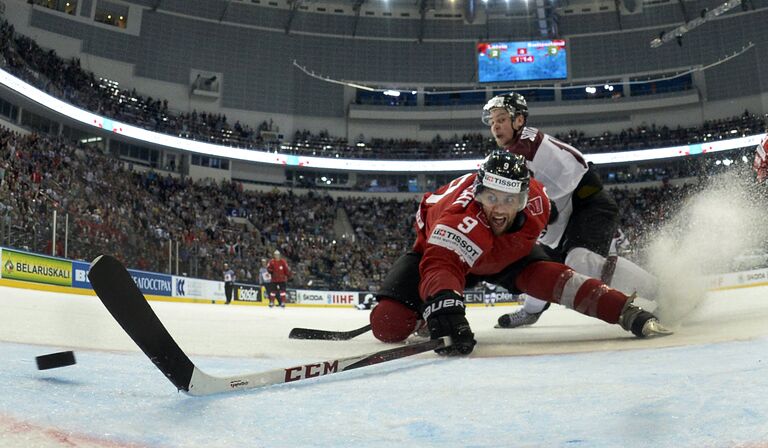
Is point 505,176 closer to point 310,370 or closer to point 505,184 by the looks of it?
point 505,184

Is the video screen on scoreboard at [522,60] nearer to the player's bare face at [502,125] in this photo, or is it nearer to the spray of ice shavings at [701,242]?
the spray of ice shavings at [701,242]

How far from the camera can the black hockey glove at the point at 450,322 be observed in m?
2.54

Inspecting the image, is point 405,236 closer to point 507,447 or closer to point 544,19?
point 544,19

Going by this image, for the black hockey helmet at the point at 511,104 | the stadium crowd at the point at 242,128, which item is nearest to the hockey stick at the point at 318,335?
the black hockey helmet at the point at 511,104

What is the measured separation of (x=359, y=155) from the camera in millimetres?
30859

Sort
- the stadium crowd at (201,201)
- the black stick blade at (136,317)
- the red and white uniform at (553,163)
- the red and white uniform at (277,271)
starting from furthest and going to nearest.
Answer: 1. the red and white uniform at (277,271)
2. the stadium crowd at (201,201)
3. the red and white uniform at (553,163)
4. the black stick blade at (136,317)

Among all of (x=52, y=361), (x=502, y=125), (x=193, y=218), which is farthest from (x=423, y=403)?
(x=193, y=218)

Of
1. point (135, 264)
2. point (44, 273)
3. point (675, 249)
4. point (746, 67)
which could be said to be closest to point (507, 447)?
→ point (675, 249)

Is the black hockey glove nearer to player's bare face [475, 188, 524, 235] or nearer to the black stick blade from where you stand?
player's bare face [475, 188, 524, 235]

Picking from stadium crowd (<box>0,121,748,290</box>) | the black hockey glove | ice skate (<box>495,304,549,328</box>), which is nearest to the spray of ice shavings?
ice skate (<box>495,304,549,328</box>)

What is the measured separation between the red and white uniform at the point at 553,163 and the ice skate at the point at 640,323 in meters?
→ 1.46

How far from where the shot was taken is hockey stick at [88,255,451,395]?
1420 mm

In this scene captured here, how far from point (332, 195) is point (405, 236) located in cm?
481

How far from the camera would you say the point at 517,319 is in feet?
16.0
